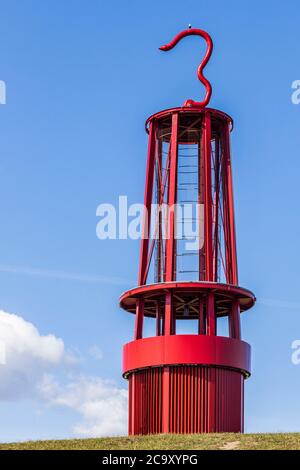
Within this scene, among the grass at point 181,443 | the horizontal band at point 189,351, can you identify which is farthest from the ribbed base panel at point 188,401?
the grass at point 181,443

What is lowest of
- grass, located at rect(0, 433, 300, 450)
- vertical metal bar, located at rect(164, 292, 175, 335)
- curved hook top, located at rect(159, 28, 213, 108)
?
grass, located at rect(0, 433, 300, 450)

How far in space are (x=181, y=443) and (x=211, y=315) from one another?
53.5 ft

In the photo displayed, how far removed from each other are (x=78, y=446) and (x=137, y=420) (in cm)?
1657

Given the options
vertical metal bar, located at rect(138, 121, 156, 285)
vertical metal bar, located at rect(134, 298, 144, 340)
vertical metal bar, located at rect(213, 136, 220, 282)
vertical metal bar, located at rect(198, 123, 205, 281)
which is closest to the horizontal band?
vertical metal bar, located at rect(134, 298, 144, 340)

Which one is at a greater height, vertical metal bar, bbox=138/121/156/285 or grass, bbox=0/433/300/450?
vertical metal bar, bbox=138/121/156/285

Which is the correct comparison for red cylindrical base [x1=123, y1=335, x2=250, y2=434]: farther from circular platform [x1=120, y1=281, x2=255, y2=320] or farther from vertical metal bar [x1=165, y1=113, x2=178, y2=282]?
vertical metal bar [x1=165, y1=113, x2=178, y2=282]

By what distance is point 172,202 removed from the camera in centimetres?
8981

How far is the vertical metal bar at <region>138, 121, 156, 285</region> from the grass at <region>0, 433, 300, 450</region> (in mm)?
18455

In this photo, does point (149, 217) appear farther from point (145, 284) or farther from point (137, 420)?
point (137, 420)

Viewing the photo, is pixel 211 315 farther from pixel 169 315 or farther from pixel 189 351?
pixel 189 351

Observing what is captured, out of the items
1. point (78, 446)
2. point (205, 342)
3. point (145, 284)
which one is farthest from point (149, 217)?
point (78, 446)

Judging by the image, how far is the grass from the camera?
7012 cm

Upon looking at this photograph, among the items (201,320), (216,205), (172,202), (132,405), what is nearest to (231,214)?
(216,205)

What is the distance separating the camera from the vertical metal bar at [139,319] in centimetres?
8962
